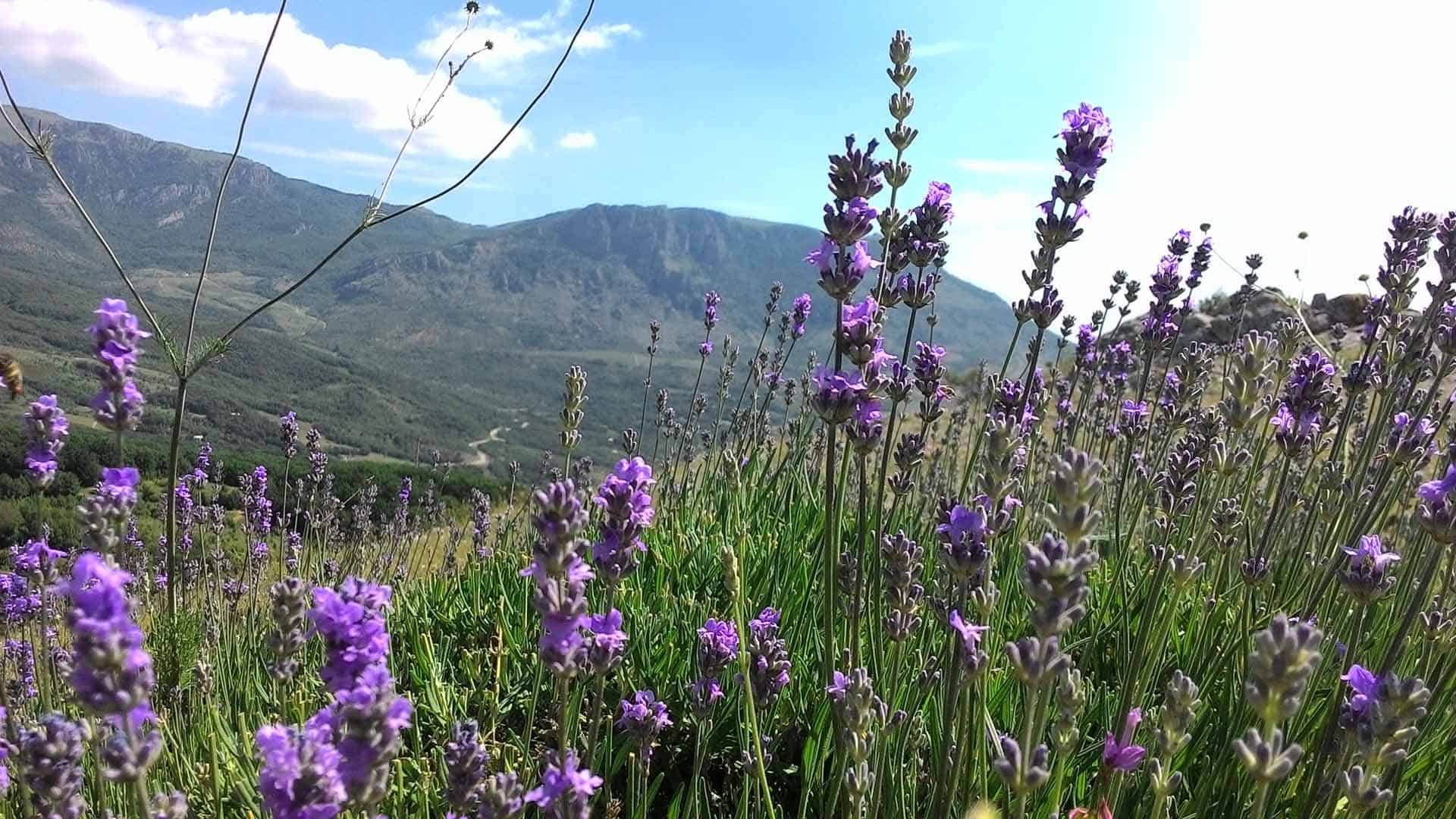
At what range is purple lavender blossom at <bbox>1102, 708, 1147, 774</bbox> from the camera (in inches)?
79.3

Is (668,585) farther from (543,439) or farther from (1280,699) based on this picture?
(543,439)

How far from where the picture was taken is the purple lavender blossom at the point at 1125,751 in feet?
6.61

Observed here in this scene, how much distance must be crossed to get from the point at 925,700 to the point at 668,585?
1604mm

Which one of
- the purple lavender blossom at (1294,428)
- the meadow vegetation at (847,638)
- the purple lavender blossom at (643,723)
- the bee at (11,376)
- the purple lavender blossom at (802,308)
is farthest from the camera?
the purple lavender blossom at (802,308)

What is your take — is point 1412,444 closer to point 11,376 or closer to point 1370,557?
point 1370,557

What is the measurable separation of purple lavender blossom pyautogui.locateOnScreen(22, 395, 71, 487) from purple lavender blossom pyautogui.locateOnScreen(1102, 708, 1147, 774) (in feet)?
8.16

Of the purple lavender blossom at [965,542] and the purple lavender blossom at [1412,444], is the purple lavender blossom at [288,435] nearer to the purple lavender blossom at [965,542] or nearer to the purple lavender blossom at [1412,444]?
the purple lavender blossom at [965,542]

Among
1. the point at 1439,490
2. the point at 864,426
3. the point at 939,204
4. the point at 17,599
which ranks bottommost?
the point at 17,599

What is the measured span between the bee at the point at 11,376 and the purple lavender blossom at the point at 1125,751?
120 inches

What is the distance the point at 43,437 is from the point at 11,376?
921 millimetres

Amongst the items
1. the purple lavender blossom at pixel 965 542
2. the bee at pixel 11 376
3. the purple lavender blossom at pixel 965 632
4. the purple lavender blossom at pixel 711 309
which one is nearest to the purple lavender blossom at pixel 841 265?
the purple lavender blossom at pixel 965 542

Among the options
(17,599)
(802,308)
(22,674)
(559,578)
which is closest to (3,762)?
(559,578)

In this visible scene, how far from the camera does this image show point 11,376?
2.60 meters

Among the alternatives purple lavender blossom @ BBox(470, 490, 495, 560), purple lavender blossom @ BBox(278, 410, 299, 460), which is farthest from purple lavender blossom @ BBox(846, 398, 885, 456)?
purple lavender blossom @ BBox(470, 490, 495, 560)
